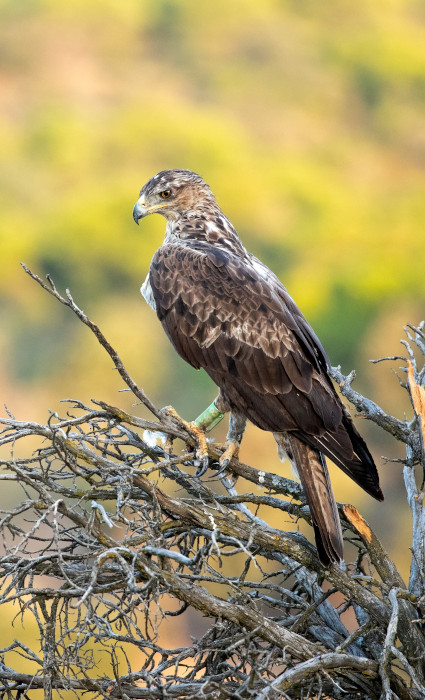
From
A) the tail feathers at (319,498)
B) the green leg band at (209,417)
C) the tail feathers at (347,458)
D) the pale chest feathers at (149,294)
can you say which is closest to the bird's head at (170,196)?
the pale chest feathers at (149,294)

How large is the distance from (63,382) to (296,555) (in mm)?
10829

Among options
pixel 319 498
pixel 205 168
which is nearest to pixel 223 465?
pixel 319 498

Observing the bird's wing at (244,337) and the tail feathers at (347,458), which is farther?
the bird's wing at (244,337)

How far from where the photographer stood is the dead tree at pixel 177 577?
10.2ft

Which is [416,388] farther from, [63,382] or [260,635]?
[63,382]

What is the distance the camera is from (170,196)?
4.86m

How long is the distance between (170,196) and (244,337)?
1.18 m

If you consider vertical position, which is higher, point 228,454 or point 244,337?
point 244,337

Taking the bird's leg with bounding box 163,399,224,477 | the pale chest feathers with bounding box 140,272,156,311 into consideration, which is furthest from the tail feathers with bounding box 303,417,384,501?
the pale chest feathers with bounding box 140,272,156,311

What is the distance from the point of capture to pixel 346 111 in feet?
68.5

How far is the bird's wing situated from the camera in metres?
3.97

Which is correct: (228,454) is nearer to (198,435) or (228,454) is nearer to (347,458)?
(198,435)

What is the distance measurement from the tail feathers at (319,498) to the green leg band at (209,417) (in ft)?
1.11

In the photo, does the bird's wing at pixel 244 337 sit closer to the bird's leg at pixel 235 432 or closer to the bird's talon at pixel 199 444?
the bird's leg at pixel 235 432
